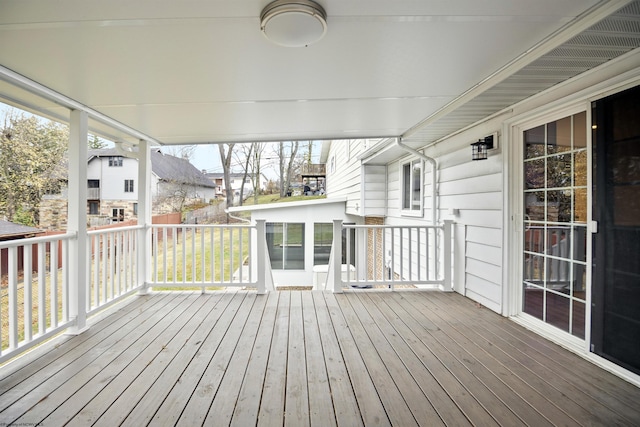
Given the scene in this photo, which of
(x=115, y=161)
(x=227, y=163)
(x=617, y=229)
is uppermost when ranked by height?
(x=227, y=163)

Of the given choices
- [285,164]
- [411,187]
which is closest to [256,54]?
[411,187]

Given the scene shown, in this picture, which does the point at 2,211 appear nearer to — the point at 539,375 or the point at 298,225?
the point at 298,225

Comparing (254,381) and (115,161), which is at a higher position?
(115,161)

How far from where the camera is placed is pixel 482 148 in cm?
351

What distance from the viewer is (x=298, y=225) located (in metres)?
8.20

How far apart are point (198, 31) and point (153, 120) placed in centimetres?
213

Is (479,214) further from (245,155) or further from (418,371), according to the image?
(245,155)

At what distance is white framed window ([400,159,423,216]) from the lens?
5.49 m

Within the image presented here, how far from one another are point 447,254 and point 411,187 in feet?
6.06

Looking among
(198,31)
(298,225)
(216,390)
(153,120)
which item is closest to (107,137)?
(153,120)

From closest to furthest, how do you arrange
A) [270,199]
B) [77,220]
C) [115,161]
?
1. [77,220]
2. [115,161]
3. [270,199]

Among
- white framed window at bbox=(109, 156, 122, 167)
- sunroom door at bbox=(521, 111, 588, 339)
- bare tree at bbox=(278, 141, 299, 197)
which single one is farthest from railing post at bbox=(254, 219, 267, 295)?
bare tree at bbox=(278, 141, 299, 197)

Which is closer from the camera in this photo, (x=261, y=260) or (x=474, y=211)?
(x=474, y=211)

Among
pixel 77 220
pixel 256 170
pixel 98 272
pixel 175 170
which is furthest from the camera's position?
pixel 256 170
